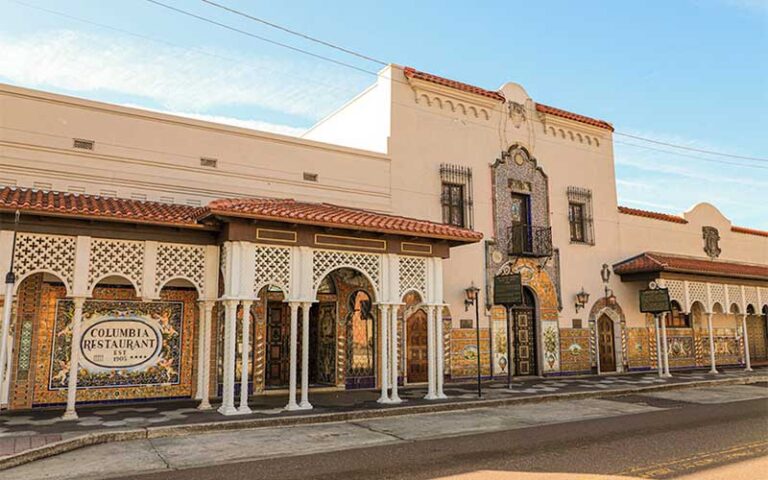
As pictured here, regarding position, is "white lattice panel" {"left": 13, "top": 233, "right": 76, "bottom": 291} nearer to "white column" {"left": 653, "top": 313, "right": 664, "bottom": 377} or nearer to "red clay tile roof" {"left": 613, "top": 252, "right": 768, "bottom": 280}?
"red clay tile roof" {"left": 613, "top": 252, "right": 768, "bottom": 280}

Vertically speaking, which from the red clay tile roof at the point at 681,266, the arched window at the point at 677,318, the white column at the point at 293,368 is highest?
the red clay tile roof at the point at 681,266

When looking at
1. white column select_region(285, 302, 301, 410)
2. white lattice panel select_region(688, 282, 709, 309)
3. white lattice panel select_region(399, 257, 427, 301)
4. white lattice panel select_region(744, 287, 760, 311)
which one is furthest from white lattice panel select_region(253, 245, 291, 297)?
white lattice panel select_region(744, 287, 760, 311)

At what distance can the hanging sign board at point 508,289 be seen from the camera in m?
14.3

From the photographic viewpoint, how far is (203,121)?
512 inches

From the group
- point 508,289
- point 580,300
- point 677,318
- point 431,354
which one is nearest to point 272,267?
point 431,354

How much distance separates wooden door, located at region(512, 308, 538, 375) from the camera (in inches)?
658

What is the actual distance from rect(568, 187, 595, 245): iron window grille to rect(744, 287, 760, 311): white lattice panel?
655cm

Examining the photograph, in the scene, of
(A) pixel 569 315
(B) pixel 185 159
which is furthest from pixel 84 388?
(A) pixel 569 315

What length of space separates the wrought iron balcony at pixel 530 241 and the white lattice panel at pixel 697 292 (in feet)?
17.9

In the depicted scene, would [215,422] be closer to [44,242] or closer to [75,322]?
[75,322]

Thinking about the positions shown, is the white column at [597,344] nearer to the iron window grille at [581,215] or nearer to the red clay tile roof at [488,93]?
the iron window grille at [581,215]

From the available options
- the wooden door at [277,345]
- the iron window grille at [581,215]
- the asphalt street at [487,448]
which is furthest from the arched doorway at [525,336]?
the wooden door at [277,345]

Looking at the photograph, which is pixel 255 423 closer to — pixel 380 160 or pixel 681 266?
pixel 380 160

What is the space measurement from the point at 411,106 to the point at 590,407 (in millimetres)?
8815
